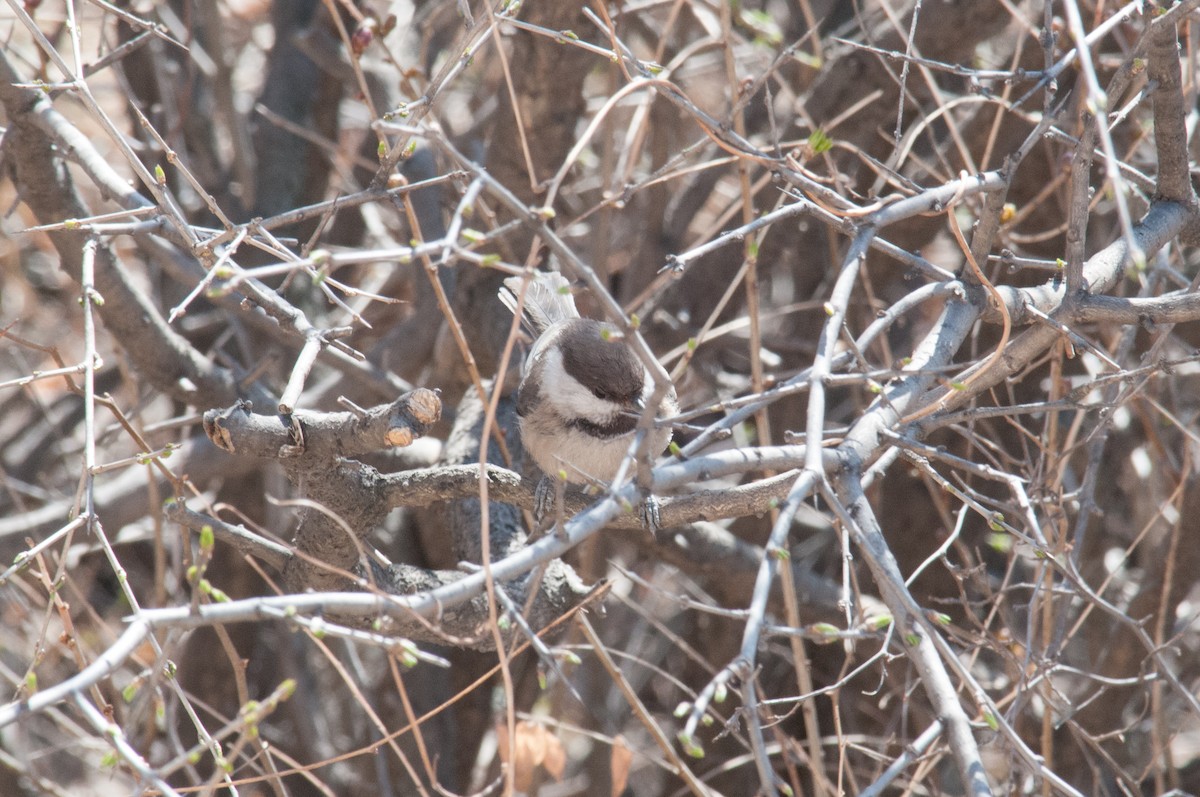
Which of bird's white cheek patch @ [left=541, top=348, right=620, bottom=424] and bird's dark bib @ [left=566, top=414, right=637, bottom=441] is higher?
bird's white cheek patch @ [left=541, top=348, right=620, bottom=424]

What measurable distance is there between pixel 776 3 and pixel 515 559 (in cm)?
417

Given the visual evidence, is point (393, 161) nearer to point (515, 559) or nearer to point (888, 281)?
point (515, 559)

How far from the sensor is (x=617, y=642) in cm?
449

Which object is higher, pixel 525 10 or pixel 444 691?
pixel 525 10

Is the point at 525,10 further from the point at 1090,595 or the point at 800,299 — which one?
the point at 1090,595

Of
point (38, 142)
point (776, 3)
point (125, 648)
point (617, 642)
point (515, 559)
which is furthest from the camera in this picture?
point (776, 3)

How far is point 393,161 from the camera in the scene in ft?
6.85

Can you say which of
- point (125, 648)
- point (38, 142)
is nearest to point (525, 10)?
point (38, 142)

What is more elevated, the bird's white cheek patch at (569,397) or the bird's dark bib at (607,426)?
the bird's white cheek patch at (569,397)

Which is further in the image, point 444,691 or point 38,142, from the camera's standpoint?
point 444,691

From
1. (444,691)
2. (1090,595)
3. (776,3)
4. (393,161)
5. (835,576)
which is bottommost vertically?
(444,691)

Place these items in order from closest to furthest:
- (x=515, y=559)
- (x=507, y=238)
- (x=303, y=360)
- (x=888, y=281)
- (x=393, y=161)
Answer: (x=515, y=559) → (x=303, y=360) → (x=393, y=161) → (x=507, y=238) → (x=888, y=281)

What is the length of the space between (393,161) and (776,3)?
340cm

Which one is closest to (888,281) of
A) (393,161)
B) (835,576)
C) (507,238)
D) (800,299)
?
(800,299)
